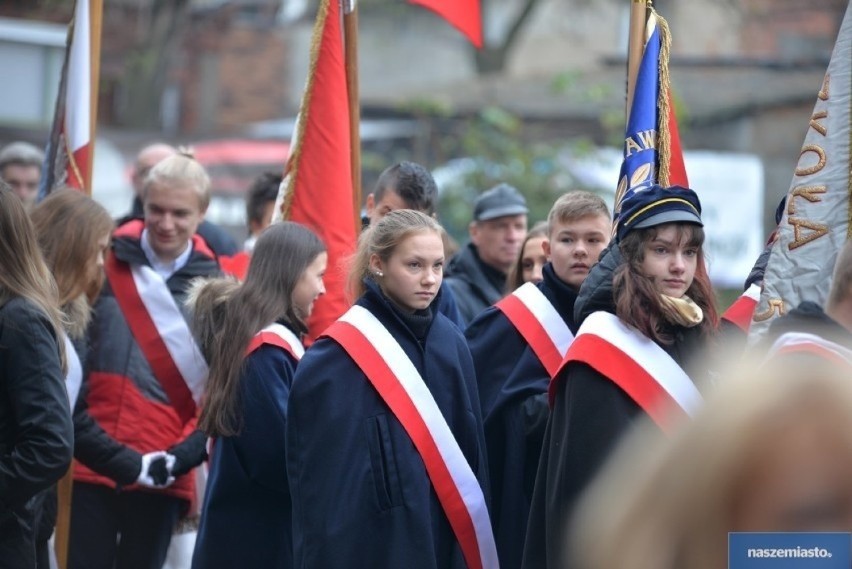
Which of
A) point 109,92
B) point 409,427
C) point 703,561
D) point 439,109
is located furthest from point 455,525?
point 109,92

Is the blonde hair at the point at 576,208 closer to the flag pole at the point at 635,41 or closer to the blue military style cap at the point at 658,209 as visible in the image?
the flag pole at the point at 635,41

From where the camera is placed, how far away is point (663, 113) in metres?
5.50

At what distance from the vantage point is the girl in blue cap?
14.2ft

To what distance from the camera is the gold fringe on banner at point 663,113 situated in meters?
5.39

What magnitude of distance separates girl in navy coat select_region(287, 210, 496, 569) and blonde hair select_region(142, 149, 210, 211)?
165 centimetres

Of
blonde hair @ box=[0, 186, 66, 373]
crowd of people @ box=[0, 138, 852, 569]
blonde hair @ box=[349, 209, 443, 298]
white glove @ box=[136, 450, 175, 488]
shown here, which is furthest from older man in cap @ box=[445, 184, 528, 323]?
blonde hair @ box=[0, 186, 66, 373]

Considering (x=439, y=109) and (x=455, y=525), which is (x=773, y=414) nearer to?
(x=455, y=525)

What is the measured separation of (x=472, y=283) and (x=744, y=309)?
7.16 ft

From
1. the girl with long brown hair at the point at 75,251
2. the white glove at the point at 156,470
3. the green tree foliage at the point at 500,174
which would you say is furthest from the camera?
the green tree foliage at the point at 500,174

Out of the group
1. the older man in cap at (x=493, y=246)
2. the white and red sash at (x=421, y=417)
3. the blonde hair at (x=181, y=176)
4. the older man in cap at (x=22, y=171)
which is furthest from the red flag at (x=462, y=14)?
the older man in cap at (x=22, y=171)

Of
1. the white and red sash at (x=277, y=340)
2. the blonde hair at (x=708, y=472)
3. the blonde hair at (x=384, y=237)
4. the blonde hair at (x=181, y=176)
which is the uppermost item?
the blonde hair at (x=181, y=176)

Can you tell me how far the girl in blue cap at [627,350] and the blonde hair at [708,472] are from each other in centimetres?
161

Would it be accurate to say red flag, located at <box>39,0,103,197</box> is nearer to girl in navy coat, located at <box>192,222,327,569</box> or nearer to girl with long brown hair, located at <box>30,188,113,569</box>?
girl with long brown hair, located at <box>30,188,113,569</box>

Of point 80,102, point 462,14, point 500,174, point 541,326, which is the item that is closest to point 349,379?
point 541,326
